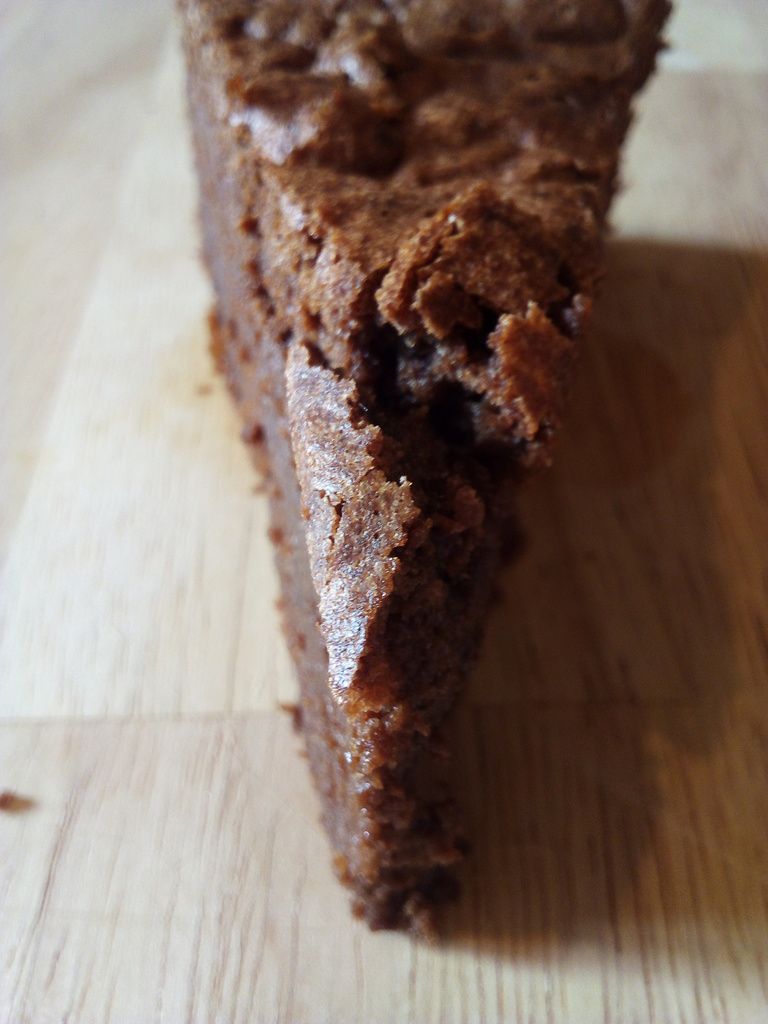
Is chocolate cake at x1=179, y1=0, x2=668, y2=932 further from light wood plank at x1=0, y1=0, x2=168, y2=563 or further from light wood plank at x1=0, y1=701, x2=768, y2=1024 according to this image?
light wood plank at x1=0, y1=0, x2=168, y2=563

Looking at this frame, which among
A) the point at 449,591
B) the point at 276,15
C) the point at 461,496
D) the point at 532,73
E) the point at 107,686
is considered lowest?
the point at 107,686

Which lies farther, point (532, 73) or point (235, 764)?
point (532, 73)

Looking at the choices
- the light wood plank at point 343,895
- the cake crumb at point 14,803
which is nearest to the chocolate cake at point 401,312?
the light wood plank at point 343,895

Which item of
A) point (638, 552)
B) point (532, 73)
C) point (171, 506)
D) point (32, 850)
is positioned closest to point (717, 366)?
point (638, 552)

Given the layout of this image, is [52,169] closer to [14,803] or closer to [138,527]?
[138,527]

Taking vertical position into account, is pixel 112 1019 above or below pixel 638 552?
above

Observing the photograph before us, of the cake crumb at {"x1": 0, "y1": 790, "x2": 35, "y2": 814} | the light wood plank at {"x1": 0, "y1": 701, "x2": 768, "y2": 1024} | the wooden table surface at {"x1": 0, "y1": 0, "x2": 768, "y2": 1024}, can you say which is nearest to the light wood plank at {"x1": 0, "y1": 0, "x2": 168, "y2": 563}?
the wooden table surface at {"x1": 0, "y1": 0, "x2": 768, "y2": 1024}

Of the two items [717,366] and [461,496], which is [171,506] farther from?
[717,366]
